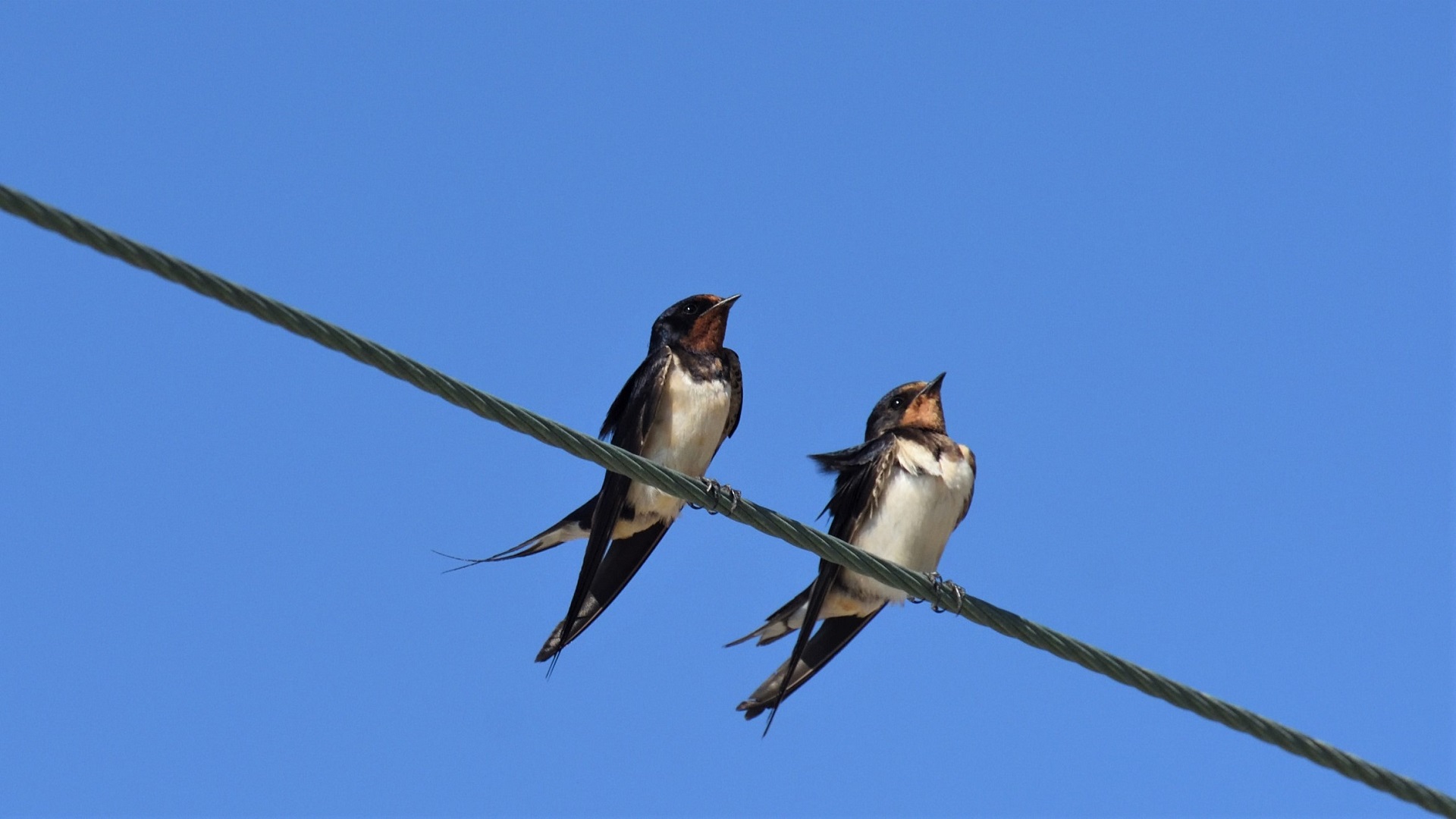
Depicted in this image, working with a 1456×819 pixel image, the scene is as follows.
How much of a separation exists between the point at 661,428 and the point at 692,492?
2.24 meters

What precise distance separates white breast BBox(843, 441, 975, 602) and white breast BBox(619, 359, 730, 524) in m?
0.68

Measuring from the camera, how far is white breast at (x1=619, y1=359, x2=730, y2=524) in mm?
7035

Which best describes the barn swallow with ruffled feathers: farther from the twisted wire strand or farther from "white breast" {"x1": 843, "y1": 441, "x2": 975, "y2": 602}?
the twisted wire strand

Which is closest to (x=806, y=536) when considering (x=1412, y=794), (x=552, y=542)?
→ (x=1412, y=794)

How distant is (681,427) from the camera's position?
703cm

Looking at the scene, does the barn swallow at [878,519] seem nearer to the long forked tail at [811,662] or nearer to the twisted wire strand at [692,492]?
the long forked tail at [811,662]

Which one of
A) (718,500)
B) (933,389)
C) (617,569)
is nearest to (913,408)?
(933,389)

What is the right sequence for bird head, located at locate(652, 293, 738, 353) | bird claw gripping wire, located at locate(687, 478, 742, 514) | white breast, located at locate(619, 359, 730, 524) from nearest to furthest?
Result: bird claw gripping wire, located at locate(687, 478, 742, 514) < white breast, located at locate(619, 359, 730, 524) < bird head, located at locate(652, 293, 738, 353)

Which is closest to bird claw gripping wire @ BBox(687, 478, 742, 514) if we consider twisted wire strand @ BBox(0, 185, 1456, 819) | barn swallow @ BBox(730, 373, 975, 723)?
twisted wire strand @ BBox(0, 185, 1456, 819)

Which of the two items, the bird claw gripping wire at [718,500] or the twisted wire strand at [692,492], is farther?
the bird claw gripping wire at [718,500]

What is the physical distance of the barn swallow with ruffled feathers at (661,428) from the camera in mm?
6977

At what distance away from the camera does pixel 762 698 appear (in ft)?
22.5

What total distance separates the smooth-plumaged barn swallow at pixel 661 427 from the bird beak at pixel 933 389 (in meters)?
0.72

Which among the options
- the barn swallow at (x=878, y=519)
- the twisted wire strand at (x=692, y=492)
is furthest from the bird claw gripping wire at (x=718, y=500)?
the barn swallow at (x=878, y=519)
